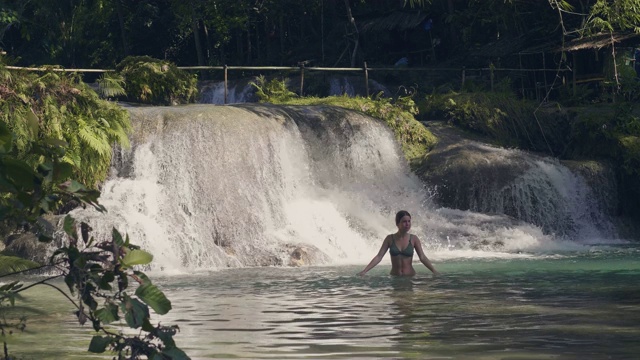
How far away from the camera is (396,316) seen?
33.8 feet

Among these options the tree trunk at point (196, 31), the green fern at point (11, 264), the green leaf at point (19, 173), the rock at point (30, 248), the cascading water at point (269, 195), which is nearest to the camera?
the green leaf at point (19, 173)

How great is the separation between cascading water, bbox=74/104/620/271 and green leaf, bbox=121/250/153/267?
14.1 m

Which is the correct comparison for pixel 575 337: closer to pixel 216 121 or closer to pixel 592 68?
pixel 216 121

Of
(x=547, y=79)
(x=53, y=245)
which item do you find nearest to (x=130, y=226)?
(x=53, y=245)

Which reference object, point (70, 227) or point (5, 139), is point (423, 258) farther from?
point (5, 139)

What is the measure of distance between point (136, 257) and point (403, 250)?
36.4ft

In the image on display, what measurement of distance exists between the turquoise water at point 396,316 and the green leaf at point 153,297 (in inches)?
70.4

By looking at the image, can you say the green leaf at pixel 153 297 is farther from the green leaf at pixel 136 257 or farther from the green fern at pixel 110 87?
the green fern at pixel 110 87

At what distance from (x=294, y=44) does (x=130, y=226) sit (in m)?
26.0

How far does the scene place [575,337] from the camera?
8.39 metres

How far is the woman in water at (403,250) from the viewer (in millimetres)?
14922

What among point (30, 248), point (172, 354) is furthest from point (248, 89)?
point (172, 354)

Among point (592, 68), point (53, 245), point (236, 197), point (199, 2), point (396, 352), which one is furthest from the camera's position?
point (199, 2)

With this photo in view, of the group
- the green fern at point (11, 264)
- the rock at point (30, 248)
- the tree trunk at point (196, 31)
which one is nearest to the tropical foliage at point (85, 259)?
the green fern at point (11, 264)
